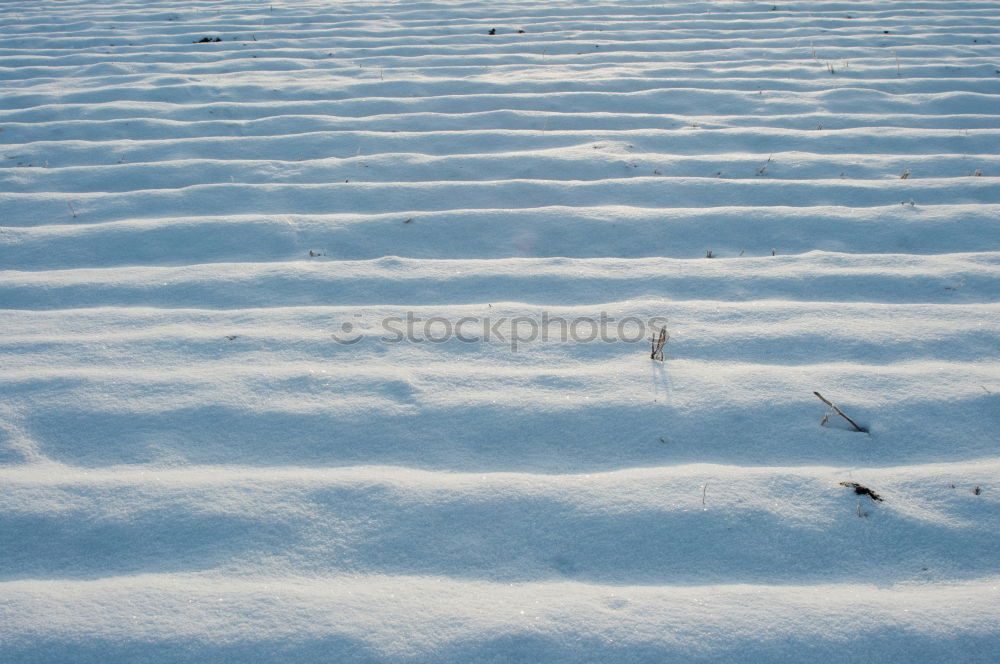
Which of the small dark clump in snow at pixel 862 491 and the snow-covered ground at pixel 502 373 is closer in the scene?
the snow-covered ground at pixel 502 373

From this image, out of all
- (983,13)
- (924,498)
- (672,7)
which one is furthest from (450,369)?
(983,13)

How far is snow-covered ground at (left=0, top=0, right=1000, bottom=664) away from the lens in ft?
4.07

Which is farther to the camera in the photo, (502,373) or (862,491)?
(502,373)

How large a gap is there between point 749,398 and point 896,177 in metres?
1.53

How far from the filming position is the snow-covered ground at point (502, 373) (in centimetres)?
124

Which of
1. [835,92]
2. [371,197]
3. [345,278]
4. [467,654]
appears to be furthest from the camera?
[835,92]

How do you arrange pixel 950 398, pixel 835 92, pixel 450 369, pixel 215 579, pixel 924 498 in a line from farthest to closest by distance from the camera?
pixel 835 92, pixel 450 369, pixel 950 398, pixel 924 498, pixel 215 579

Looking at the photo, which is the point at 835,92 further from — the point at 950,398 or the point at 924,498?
the point at 924,498

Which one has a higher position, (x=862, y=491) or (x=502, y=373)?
(x=502, y=373)

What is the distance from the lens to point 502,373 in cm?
177

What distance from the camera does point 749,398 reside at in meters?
1.66

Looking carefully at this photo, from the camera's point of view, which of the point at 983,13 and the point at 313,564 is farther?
the point at 983,13

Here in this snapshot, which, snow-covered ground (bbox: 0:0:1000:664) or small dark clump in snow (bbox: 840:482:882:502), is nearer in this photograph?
snow-covered ground (bbox: 0:0:1000:664)

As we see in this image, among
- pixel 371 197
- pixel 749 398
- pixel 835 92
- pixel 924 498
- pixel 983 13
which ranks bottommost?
pixel 924 498
